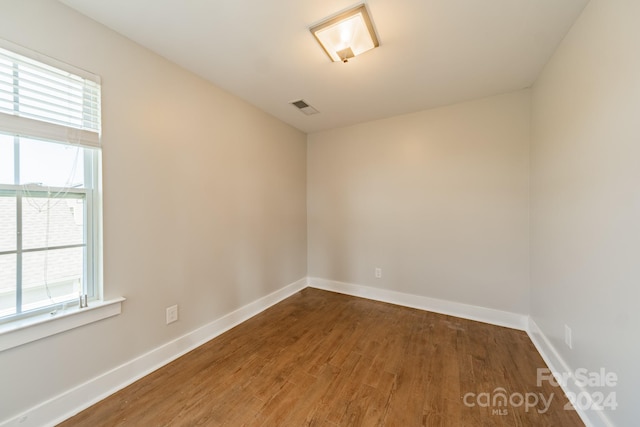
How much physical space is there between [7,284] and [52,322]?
A: 0.30 metres

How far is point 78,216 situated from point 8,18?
1.07 metres

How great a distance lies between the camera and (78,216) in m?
1.47

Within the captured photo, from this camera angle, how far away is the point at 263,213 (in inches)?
112

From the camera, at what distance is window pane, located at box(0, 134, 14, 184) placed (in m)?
1.20

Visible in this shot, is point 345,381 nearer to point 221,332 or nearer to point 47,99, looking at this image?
point 221,332

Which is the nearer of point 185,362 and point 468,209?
point 185,362

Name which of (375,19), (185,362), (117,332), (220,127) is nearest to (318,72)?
(375,19)

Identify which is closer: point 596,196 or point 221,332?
point 596,196

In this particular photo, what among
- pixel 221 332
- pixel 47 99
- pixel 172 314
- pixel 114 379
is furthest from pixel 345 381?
pixel 47 99

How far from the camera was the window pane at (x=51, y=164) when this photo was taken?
1.28 meters

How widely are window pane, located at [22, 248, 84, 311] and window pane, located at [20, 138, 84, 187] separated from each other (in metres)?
0.42

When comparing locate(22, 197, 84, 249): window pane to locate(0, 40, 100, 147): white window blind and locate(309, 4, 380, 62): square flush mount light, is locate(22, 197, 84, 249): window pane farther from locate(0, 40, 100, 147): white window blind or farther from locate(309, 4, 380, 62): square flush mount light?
locate(309, 4, 380, 62): square flush mount light

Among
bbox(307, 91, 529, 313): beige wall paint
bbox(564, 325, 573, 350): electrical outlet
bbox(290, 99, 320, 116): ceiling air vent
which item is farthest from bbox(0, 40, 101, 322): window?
bbox(564, 325, 573, 350): electrical outlet

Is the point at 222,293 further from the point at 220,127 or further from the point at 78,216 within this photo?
the point at 220,127
